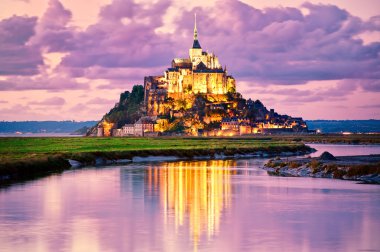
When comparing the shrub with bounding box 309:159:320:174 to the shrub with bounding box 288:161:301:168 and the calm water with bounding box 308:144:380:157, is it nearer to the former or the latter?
the shrub with bounding box 288:161:301:168

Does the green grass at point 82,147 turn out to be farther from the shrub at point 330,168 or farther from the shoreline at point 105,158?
the shrub at point 330,168

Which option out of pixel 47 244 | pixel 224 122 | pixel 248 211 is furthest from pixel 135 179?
pixel 224 122

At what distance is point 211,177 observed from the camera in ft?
158

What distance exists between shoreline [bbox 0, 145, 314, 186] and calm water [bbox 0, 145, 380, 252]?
304 cm

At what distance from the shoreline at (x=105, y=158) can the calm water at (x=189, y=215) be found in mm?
3040

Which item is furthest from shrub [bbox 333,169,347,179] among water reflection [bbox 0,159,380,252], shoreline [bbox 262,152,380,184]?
water reflection [bbox 0,159,380,252]

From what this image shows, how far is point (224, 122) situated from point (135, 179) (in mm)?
139862

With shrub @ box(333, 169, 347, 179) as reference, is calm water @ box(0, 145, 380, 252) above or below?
below

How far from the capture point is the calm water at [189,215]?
22.1 m

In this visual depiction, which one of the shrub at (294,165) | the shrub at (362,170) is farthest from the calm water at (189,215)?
the shrub at (294,165)

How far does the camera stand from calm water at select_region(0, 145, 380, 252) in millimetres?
22094

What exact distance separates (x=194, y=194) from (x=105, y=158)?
3146 cm

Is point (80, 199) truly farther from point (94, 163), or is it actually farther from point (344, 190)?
point (94, 163)

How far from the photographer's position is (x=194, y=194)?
37.1 m
